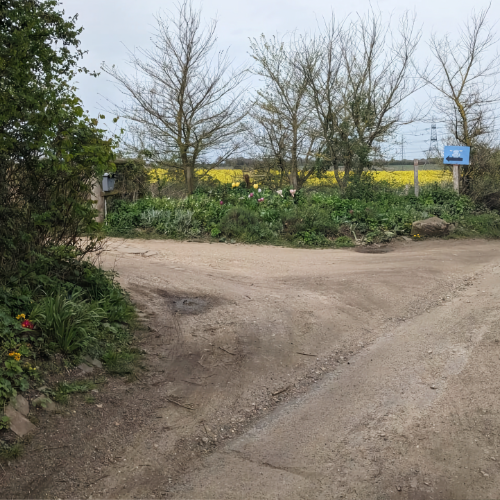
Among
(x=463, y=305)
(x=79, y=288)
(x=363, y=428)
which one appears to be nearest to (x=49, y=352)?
(x=79, y=288)

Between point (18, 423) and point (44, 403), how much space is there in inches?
12.9

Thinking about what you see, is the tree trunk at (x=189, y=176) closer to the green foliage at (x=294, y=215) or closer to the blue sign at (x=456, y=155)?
the green foliage at (x=294, y=215)

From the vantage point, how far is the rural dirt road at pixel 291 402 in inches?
139

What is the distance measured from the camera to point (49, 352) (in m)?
4.84

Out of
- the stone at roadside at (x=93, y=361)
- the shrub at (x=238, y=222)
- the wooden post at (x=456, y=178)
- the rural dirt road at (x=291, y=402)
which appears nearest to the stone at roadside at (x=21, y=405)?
the rural dirt road at (x=291, y=402)

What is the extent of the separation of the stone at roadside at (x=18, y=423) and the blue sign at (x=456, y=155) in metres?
16.3

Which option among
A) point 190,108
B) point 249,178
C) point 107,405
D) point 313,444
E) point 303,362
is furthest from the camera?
point 249,178

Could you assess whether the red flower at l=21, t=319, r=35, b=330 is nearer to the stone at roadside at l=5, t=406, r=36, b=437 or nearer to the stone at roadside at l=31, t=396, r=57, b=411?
the stone at roadside at l=31, t=396, r=57, b=411

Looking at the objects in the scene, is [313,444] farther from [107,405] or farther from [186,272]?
[186,272]

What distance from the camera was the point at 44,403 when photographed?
4219 mm

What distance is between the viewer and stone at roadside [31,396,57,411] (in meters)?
4.20

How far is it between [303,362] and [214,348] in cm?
100

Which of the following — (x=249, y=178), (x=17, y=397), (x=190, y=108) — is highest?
(x=190, y=108)

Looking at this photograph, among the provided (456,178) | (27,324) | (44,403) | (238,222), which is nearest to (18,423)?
(44,403)
